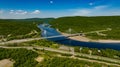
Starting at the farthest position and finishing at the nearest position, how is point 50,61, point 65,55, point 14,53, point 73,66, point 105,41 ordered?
1. point 105,41
2. point 14,53
3. point 65,55
4. point 50,61
5. point 73,66

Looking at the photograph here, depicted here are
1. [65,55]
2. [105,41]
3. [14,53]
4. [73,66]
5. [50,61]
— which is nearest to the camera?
[73,66]

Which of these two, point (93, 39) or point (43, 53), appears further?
point (93, 39)

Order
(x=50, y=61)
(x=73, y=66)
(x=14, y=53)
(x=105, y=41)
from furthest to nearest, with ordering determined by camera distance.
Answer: (x=105, y=41) < (x=14, y=53) < (x=50, y=61) < (x=73, y=66)

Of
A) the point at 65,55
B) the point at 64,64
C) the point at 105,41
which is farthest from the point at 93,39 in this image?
the point at 64,64

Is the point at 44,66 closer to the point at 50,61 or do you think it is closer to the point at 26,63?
the point at 50,61

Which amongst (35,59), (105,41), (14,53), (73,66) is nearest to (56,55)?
(35,59)

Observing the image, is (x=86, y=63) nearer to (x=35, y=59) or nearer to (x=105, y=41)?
(x=35, y=59)
